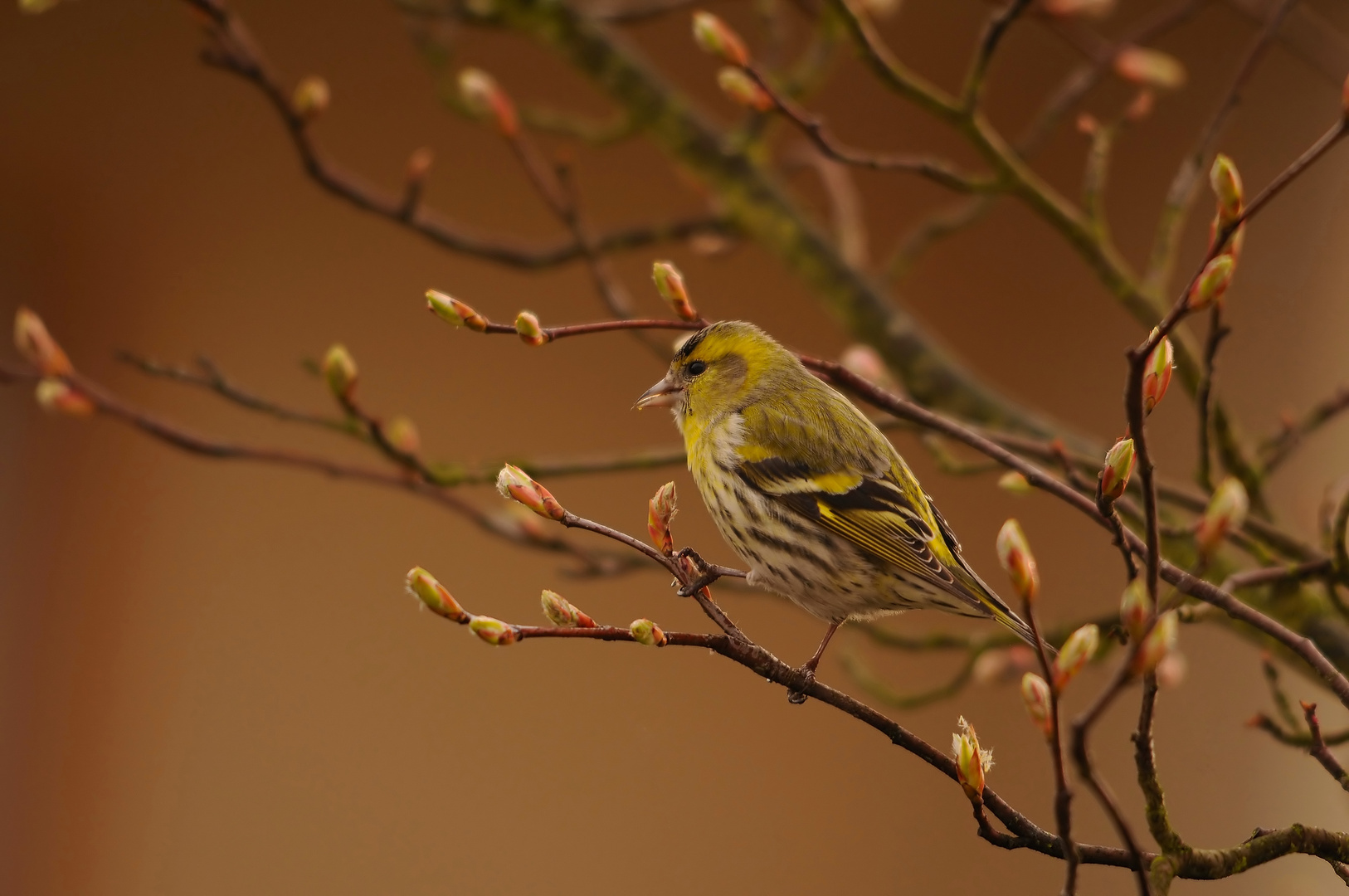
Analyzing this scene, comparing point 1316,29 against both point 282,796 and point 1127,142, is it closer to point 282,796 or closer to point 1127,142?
point 1127,142

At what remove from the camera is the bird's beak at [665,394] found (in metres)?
0.86

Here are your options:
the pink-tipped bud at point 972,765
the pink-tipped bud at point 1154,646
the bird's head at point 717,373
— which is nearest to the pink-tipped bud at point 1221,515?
the pink-tipped bud at point 1154,646

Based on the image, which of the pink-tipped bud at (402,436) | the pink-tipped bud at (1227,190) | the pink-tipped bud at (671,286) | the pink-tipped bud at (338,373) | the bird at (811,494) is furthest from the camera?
the pink-tipped bud at (402,436)

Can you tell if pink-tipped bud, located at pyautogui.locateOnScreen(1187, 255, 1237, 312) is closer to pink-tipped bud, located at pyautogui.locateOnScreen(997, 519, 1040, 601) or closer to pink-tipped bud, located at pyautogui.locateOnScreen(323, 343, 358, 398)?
pink-tipped bud, located at pyautogui.locateOnScreen(997, 519, 1040, 601)

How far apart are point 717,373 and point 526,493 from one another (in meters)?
0.37

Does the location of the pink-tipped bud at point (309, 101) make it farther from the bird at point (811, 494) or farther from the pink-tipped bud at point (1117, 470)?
the pink-tipped bud at point (1117, 470)

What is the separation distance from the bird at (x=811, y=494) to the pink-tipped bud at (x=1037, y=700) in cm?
16

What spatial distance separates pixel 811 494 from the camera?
2.63ft

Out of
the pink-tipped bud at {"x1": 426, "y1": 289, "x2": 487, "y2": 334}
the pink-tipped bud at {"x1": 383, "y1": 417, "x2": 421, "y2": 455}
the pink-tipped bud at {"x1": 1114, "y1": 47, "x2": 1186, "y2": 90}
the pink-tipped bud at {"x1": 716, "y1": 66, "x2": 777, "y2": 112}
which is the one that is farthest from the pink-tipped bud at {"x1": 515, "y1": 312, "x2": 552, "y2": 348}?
the pink-tipped bud at {"x1": 1114, "y1": 47, "x2": 1186, "y2": 90}

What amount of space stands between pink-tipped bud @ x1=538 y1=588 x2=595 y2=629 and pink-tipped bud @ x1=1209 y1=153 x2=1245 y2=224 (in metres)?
0.37

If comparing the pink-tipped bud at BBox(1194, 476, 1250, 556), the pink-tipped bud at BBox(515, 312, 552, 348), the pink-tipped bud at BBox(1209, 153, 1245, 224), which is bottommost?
the pink-tipped bud at BBox(515, 312, 552, 348)

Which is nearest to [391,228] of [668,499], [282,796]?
[282,796]

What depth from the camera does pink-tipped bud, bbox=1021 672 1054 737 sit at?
45 cm

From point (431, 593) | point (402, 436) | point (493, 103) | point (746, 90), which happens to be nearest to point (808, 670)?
point (431, 593)
